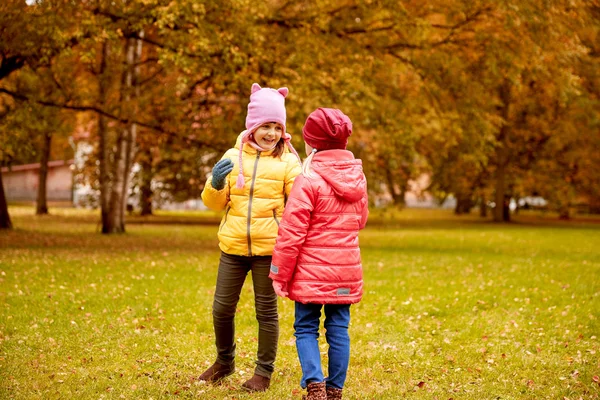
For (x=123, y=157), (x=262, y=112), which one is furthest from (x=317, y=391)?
(x=123, y=157)

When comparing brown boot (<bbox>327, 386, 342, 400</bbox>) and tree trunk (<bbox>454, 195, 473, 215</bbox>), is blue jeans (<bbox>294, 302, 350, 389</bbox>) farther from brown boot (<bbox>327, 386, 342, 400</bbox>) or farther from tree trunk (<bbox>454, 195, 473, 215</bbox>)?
tree trunk (<bbox>454, 195, 473, 215</bbox>)

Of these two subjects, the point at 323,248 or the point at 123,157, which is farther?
the point at 123,157

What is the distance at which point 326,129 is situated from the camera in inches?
190

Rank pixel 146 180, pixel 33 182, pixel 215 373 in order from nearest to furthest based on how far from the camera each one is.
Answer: pixel 215 373 < pixel 146 180 < pixel 33 182

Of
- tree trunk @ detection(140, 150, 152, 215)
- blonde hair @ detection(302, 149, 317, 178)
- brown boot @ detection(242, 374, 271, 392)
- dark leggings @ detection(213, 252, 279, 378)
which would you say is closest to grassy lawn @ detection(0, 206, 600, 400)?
brown boot @ detection(242, 374, 271, 392)

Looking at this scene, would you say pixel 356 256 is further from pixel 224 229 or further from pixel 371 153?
pixel 371 153

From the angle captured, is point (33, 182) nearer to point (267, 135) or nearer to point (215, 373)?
point (215, 373)

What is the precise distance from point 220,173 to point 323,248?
3.27 feet

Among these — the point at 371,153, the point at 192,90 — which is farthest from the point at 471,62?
the point at 192,90

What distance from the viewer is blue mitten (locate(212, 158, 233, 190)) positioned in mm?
5164

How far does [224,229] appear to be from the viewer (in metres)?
5.33

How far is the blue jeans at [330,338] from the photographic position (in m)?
4.82

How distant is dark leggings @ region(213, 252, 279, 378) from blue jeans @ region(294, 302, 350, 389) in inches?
21.0

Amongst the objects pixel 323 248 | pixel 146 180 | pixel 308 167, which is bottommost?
pixel 323 248
